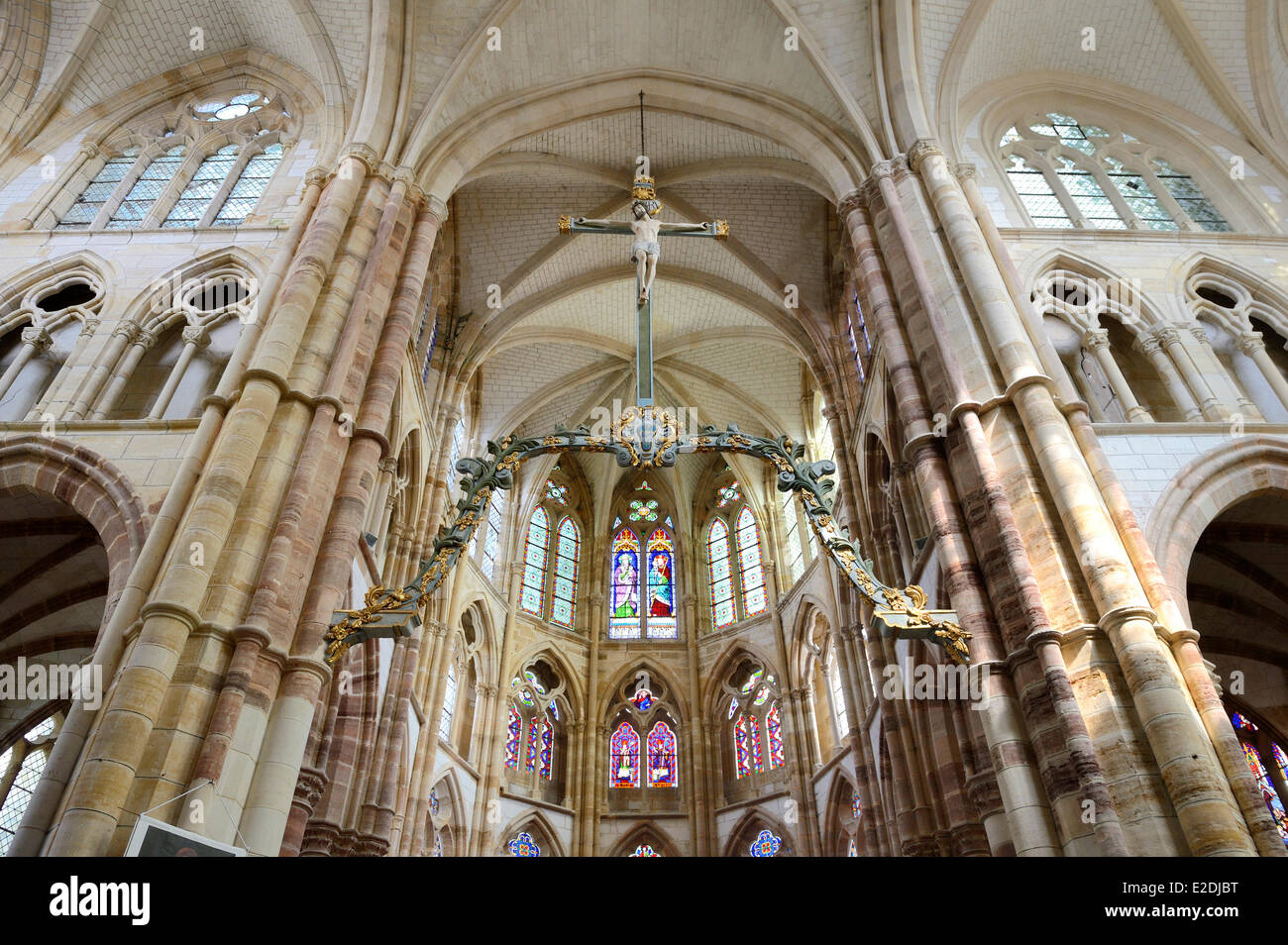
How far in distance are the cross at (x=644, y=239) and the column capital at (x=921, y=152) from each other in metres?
3.11

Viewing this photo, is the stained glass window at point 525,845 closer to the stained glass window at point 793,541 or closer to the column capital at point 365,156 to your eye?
the stained glass window at point 793,541

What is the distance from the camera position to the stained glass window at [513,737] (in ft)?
67.3

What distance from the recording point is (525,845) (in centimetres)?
1964

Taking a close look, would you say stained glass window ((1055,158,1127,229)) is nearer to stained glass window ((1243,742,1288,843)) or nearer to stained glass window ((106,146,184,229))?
stained glass window ((1243,742,1288,843))

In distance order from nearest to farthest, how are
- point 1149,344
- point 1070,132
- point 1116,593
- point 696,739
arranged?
point 1116,593, point 1149,344, point 1070,132, point 696,739

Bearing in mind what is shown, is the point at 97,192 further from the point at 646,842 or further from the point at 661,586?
the point at 646,842

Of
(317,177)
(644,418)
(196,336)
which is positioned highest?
(317,177)

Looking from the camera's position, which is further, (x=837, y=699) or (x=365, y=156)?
(x=837, y=699)

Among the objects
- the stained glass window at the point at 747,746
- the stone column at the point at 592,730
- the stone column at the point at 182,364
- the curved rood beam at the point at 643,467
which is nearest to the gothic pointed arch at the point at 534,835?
the stone column at the point at 592,730

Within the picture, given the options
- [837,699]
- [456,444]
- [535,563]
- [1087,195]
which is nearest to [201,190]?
[456,444]

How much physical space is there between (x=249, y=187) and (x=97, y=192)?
2.27 metres

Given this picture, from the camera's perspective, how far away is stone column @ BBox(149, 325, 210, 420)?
1172 cm

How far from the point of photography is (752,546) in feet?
79.0
